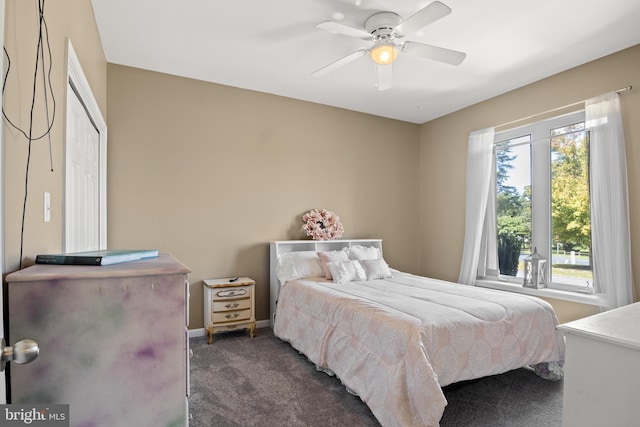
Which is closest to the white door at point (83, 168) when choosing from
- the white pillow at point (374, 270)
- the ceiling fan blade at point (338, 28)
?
the ceiling fan blade at point (338, 28)

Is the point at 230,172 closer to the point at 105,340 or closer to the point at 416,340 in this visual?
the point at 416,340

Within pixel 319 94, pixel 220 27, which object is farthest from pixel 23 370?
pixel 319 94

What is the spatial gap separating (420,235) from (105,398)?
463cm

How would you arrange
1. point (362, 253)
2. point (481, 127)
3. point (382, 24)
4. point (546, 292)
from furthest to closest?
point (481, 127)
point (362, 253)
point (546, 292)
point (382, 24)

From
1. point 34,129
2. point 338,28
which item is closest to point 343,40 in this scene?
point 338,28

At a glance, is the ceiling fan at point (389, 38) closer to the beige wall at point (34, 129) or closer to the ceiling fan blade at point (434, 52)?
the ceiling fan blade at point (434, 52)

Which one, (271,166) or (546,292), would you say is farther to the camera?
(271,166)

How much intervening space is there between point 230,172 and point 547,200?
332 cm

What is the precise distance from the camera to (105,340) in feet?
3.42

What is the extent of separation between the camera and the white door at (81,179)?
1907 mm

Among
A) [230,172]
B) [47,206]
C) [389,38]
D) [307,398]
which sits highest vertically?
[389,38]

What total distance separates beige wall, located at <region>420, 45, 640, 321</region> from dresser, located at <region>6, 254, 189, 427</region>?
3512 millimetres

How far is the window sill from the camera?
10.4ft

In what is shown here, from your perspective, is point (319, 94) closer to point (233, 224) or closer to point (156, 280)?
point (233, 224)
